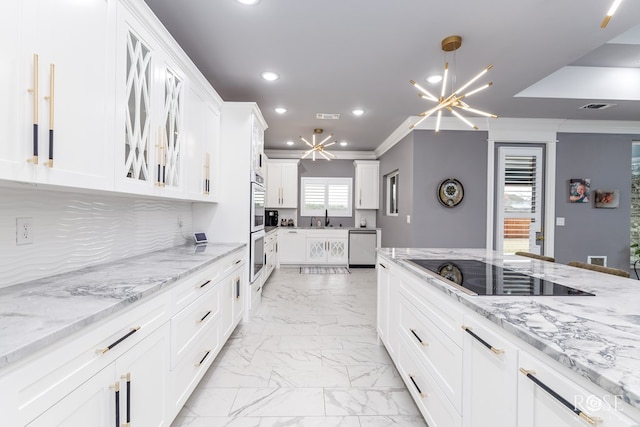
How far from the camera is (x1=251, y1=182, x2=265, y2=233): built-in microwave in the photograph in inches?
125

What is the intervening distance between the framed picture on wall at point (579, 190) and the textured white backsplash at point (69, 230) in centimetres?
567

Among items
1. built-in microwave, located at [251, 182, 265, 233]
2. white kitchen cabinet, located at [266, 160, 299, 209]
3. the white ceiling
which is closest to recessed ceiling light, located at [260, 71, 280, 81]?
the white ceiling

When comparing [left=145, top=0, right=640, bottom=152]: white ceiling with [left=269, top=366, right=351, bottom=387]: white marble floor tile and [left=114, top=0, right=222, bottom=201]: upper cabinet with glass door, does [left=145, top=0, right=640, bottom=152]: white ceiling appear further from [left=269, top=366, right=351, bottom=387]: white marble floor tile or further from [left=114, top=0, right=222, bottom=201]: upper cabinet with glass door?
[left=269, top=366, right=351, bottom=387]: white marble floor tile

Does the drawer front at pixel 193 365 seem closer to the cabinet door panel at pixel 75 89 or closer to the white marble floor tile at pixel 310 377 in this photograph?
the white marble floor tile at pixel 310 377

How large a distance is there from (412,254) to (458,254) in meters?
0.40

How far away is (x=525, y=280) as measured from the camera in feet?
4.71

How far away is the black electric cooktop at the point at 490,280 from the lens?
122 cm

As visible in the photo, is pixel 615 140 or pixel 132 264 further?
pixel 615 140

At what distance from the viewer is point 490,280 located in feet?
4.75

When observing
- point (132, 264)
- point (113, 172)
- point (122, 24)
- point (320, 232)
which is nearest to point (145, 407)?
A: point (132, 264)

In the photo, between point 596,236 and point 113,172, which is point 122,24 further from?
point 596,236

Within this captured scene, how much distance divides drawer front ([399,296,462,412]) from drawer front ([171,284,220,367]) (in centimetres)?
133

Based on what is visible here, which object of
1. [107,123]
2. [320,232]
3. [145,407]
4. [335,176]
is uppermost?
[335,176]

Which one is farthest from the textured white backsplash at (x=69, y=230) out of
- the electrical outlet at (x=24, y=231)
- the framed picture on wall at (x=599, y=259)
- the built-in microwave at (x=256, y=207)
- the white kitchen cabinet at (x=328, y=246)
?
the framed picture on wall at (x=599, y=259)
